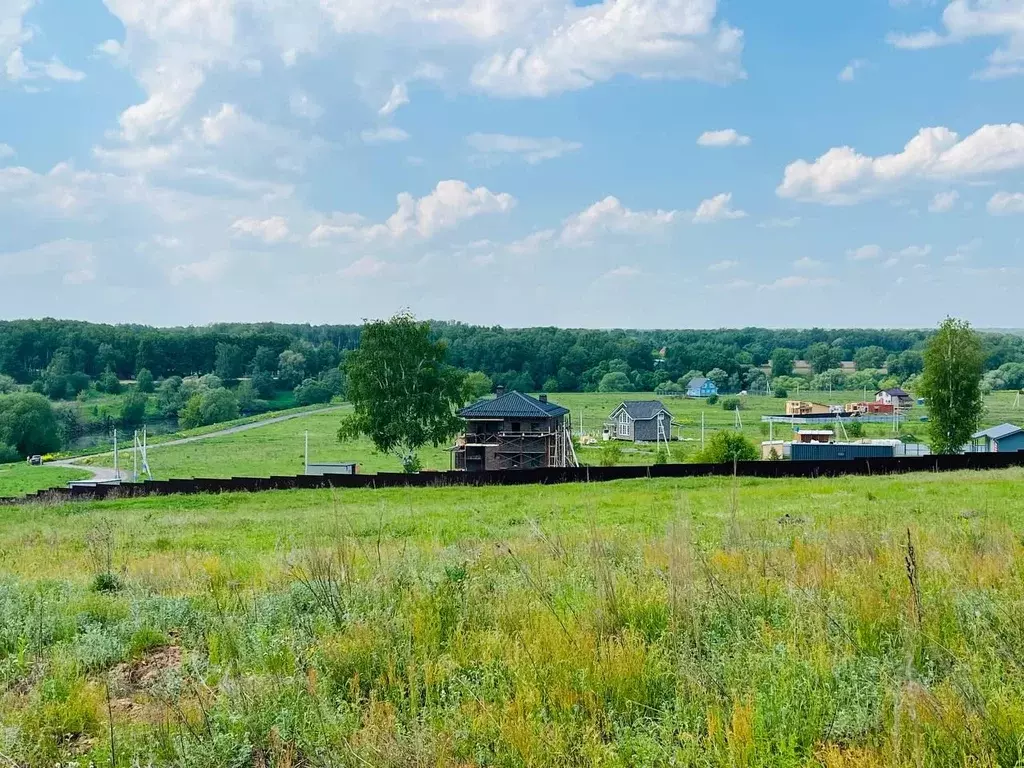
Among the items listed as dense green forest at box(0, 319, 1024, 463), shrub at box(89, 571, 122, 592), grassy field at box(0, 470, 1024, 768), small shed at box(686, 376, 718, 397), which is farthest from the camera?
small shed at box(686, 376, 718, 397)

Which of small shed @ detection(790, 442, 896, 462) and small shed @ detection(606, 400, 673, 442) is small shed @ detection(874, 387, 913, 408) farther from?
small shed @ detection(790, 442, 896, 462)

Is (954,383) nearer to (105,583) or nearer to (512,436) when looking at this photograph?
(512,436)

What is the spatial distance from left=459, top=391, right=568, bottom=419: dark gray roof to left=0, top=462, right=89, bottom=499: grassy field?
2607 cm

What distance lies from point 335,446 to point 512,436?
2366 centimetres

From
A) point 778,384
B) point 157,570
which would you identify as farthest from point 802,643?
point 778,384

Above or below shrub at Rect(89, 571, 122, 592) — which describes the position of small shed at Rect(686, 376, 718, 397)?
above

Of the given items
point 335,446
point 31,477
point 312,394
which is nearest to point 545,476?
point 335,446

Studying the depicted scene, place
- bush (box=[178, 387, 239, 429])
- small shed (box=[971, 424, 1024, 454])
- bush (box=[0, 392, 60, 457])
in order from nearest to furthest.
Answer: small shed (box=[971, 424, 1024, 454]), bush (box=[0, 392, 60, 457]), bush (box=[178, 387, 239, 429])

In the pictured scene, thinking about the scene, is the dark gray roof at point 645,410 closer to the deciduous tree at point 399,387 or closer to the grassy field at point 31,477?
the deciduous tree at point 399,387

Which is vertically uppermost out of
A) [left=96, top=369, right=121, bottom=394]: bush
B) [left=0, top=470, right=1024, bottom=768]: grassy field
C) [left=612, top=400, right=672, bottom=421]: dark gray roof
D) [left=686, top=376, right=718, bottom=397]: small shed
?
[left=96, top=369, right=121, bottom=394]: bush

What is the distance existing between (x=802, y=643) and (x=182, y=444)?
251 feet

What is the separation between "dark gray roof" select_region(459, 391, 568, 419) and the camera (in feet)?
156

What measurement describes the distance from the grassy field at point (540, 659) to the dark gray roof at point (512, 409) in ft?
131

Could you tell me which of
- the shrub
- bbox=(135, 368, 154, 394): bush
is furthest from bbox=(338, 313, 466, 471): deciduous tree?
bbox=(135, 368, 154, 394): bush
